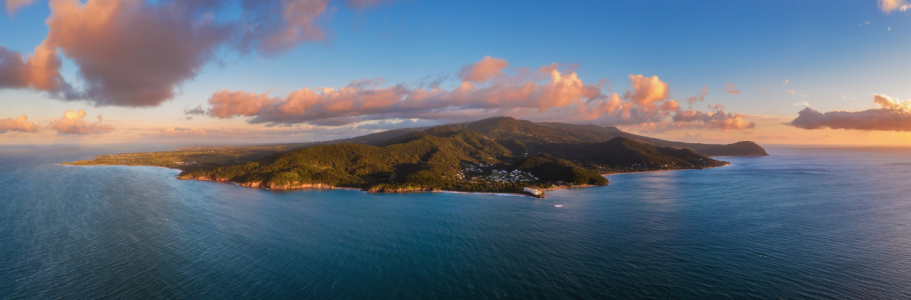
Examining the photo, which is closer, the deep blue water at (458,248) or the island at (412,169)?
the deep blue water at (458,248)

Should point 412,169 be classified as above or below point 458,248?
above

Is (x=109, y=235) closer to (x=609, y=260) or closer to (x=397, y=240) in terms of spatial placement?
(x=397, y=240)

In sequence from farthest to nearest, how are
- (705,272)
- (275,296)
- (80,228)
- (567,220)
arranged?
(567,220) → (80,228) → (705,272) → (275,296)

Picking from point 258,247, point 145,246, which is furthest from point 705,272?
point 145,246

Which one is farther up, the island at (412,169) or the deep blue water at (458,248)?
the island at (412,169)

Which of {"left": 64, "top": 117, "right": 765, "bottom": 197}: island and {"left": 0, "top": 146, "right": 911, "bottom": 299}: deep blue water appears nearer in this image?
{"left": 0, "top": 146, "right": 911, "bottom": 299}: deep blue water

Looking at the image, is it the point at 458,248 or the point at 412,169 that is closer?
the point at 458,248

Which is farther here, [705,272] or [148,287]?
[705,272]

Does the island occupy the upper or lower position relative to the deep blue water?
upper
